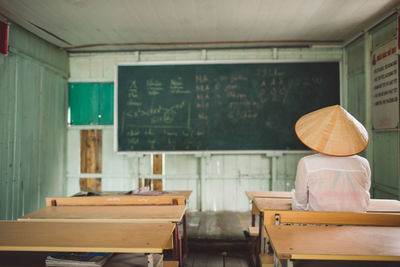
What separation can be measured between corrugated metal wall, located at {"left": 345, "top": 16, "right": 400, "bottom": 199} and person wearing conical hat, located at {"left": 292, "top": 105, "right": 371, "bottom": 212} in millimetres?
1661

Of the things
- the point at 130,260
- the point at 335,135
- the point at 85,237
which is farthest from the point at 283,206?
the point at 85,237

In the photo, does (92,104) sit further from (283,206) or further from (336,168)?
(336,168)

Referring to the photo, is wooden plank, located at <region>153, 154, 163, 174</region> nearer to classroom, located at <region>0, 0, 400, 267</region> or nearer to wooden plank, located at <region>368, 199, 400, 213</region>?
classroom, located at <region>0, 0, 400, 267</region>

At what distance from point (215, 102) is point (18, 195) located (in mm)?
2936

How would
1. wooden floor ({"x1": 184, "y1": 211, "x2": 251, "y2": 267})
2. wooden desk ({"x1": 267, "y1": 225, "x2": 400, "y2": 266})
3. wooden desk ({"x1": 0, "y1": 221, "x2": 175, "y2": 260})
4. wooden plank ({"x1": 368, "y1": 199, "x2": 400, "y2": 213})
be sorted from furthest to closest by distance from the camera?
wooden floor ({"x1": 184, "y1": 211, "x2": 251, "y2": 267}) < wooden plank ({"x1": 368, "y1": 199, "x2": 400, "y2": 213}) < wooden desk ({"x1": 0, "y1": 221, "x2": 175, "y2": 260}) < wooden desk ({"x1": 267, "y1": 225, "x2": 400, "y2": 266})

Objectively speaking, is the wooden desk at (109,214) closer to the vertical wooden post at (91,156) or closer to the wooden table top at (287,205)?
the wooden table top at (287,205)

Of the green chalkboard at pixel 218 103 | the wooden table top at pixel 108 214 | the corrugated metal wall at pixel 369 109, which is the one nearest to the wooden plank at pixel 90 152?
the green chalkboard at pixel 218 103

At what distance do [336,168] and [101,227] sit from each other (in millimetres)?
1581

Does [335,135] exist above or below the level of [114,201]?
above

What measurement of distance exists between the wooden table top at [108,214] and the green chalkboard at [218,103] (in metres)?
1.88

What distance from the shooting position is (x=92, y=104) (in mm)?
4367

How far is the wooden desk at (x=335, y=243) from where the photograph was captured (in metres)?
1.21

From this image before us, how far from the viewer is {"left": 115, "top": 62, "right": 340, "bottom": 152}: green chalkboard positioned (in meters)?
3.97

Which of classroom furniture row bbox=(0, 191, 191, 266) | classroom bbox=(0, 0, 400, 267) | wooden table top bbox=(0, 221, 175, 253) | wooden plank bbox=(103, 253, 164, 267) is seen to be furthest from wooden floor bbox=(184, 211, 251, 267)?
wooden table top bbox=(0, 221, 175, 253)
